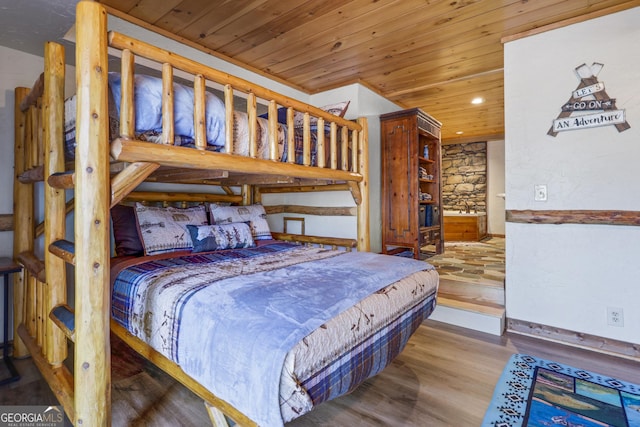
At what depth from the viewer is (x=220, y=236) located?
2.51 metres

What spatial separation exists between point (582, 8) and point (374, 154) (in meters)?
2.11

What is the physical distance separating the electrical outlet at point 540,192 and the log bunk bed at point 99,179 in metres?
1.21

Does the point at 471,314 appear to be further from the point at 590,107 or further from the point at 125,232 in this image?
the point at 125,232

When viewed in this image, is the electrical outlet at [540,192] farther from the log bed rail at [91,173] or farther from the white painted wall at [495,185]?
the white painted wall at [495,185]

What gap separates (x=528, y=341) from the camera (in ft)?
8.00

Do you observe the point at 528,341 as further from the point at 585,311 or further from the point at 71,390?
the point at 71,390

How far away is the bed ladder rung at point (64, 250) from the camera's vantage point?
1.34 metres

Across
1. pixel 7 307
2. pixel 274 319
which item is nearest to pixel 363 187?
pixel 274 319

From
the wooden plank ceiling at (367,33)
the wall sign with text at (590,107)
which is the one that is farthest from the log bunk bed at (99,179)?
the wall sign with text at (590,107)

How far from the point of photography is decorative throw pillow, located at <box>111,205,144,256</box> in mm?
2262

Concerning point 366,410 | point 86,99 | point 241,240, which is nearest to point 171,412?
point 366,410

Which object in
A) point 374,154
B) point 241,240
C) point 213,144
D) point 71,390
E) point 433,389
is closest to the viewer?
point 71,390

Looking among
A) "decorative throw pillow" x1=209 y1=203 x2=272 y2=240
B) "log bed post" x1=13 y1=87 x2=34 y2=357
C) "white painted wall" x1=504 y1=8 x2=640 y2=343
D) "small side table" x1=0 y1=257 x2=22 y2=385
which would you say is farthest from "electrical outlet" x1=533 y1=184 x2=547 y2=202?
"log bed post" x1=13 y1=87 x2=34 y2=357

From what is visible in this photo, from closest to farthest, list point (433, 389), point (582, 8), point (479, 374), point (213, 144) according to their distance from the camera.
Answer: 1. point (213, 144)
2. point (433, 389)
3. point (479, 374)
4. point (582, 8)
